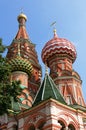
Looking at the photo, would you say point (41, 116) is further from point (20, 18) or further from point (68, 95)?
point (20, 18)

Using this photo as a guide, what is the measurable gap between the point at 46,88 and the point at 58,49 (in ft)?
31.1

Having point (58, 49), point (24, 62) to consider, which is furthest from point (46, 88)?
point (58, 49)

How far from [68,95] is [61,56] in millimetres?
4683

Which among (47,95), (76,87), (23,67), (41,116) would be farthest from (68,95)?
(41,116)

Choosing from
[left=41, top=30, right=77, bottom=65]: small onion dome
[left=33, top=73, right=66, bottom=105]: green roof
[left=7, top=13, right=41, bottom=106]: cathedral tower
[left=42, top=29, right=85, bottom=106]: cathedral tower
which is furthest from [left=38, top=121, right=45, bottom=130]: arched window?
[left=41, top=30, right=77, bottom=65]: small onion dome

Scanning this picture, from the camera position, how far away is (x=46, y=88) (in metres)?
19.6

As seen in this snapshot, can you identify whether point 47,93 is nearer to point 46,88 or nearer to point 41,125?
point 46,88

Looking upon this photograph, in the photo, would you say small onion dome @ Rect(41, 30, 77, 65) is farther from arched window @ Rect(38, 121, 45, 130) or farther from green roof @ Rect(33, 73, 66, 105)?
arched window @ Rect(38, 121, 45, 130)

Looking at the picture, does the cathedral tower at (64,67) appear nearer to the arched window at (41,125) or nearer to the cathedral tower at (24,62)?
the cathedral tower at (24,62)

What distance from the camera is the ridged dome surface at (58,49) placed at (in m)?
28.5

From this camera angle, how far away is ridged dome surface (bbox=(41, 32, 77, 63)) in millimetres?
28547

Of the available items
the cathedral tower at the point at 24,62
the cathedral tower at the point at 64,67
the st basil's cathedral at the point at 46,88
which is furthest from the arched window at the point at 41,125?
the cathedral tower at the point at 64,67

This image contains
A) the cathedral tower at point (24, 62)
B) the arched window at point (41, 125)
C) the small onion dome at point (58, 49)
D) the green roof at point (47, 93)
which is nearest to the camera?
the arched window at point (41, 125)

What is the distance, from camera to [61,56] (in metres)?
28.5
